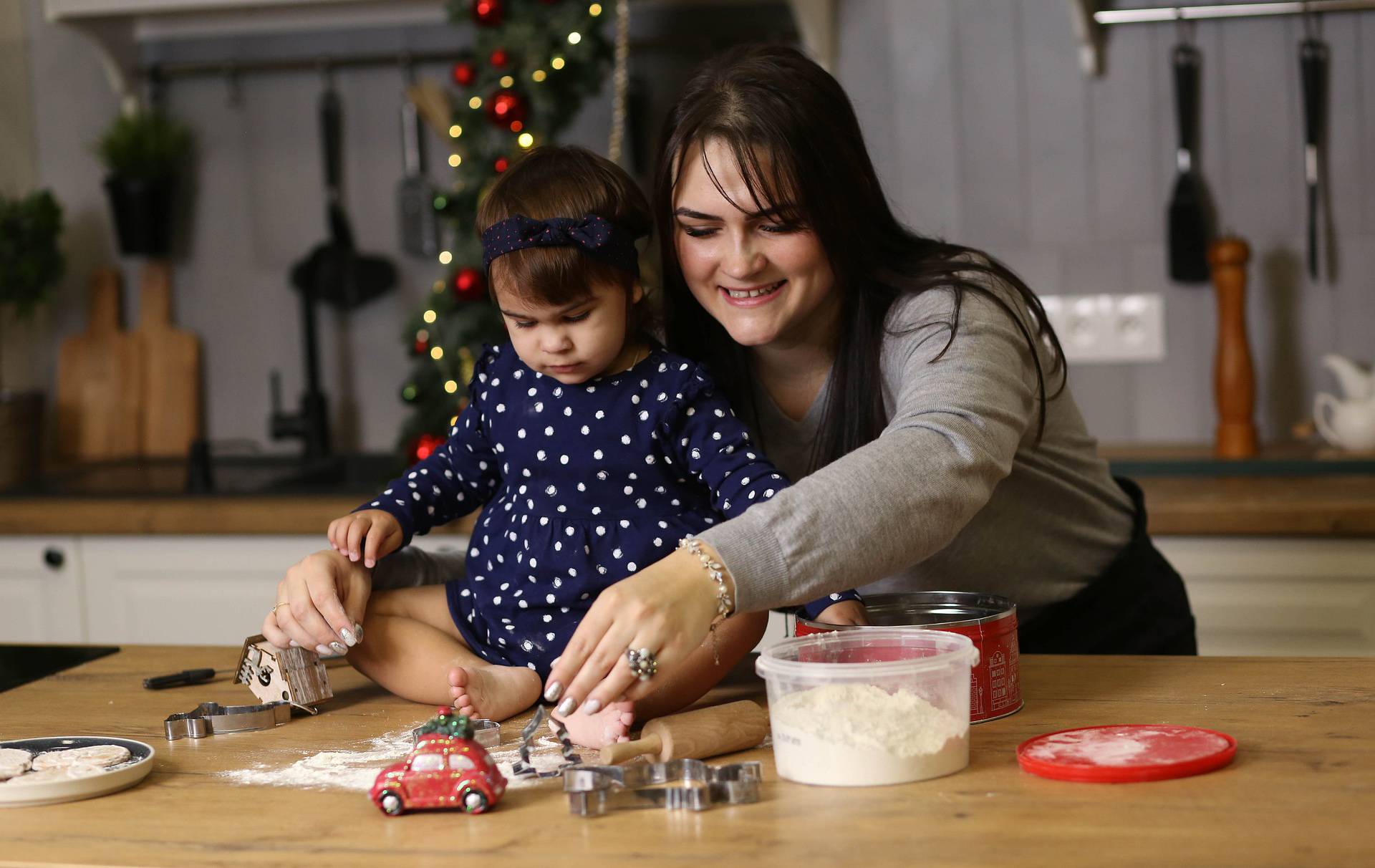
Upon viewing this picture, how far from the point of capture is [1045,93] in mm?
2375

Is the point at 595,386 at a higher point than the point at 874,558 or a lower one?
higher

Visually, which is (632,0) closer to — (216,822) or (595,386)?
(595,386)

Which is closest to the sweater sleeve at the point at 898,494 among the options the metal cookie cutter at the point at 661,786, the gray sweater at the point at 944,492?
the gray sweater at the point at 944,492

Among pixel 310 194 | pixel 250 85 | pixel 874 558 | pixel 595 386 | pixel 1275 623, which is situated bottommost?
pixel 1275 623

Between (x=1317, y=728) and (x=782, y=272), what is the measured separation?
60cm

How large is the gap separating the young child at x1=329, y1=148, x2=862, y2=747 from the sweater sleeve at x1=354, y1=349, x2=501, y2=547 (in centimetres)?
1

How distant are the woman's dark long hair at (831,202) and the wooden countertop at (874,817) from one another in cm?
39

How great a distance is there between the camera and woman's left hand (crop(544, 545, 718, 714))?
2.88 ft

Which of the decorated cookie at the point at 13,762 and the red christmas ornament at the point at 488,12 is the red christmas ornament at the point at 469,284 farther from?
the decorated cookie at the point at 13,762

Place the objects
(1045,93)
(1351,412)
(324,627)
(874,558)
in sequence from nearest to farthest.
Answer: (874,558) → (324,627) → (1351,412) → (1045,93)

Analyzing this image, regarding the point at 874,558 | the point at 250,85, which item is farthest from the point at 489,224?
the point at 250,85

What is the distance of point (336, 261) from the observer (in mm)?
2705

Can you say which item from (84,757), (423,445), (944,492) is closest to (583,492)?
(944,492)

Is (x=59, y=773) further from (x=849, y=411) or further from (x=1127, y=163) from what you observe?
(x=1127, y=163)
